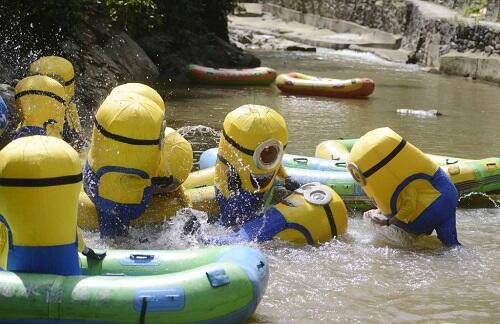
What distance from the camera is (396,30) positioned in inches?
958

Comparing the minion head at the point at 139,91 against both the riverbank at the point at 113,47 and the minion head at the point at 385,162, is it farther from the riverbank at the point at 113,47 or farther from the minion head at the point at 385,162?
the riverbank at the point at 113,47

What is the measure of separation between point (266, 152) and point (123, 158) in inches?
43.3

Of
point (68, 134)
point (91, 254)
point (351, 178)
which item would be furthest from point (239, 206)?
point (68, 134)

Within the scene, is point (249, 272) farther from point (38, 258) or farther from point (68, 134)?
point (68, 134)

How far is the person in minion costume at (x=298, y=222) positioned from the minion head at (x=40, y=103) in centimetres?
225

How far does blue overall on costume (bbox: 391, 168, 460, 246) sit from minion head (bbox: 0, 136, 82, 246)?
2.84m

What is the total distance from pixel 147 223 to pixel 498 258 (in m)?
2.64

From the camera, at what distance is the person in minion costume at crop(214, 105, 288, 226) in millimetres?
6137

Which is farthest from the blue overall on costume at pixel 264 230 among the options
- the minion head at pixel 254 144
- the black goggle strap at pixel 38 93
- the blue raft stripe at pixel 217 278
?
the black goggle strap at pixel 38 93

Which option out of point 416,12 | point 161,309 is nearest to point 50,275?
point 161,309

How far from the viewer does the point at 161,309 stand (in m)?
4.20

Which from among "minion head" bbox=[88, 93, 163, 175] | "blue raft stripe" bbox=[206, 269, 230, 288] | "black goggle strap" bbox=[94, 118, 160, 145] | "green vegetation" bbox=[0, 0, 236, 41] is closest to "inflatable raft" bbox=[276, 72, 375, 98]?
"green vegetation" bbox=[0, 0, 236, 41]

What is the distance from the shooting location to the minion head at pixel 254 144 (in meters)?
6.13

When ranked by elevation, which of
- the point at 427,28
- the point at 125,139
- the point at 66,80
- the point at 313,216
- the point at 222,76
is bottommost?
the point at 222,76
